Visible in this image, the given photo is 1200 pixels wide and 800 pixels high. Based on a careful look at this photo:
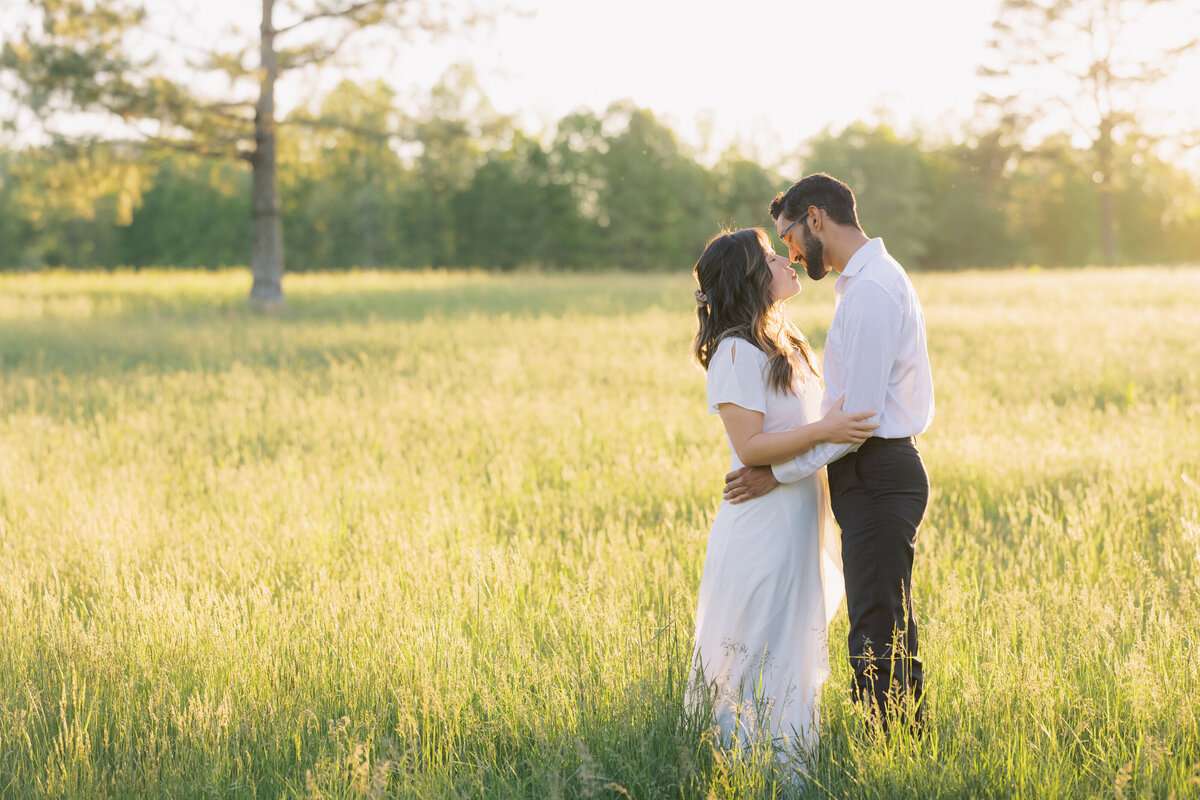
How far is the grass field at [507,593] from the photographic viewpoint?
2975 mm

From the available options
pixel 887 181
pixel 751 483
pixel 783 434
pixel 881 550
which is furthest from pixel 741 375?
pixel 887 181

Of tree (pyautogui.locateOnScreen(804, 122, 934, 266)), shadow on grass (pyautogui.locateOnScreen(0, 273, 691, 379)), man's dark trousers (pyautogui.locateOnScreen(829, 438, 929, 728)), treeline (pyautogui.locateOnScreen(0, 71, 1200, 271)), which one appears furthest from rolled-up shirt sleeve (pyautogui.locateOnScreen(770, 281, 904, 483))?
tree (pyautogui.locateOnScreen(804, 122, 934, 266))

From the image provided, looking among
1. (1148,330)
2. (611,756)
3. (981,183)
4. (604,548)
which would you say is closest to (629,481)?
(604,548)

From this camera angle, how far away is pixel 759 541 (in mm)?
3045

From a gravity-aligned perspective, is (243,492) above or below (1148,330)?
below

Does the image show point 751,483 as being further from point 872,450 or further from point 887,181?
point 887,181

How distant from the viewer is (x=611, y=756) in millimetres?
2955

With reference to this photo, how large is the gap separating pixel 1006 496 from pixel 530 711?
167 inches

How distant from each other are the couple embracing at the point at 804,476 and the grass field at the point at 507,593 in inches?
8.4

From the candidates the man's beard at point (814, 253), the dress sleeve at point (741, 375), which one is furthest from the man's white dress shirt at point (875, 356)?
the dress sleeve at point (741, 375)

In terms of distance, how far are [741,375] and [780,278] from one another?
0.38 m

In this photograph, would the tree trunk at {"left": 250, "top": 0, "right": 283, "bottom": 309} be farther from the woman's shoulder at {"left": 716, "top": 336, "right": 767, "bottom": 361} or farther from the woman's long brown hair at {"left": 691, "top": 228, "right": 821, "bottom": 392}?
the woman's shoulder at {"left": 716, "top": 336, "right": 767, "bottom": 361}

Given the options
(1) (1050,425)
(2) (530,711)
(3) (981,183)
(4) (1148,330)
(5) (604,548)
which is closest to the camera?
(2) (530,711)

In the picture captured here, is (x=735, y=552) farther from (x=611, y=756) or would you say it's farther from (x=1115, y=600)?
(x=1115, y=600)
